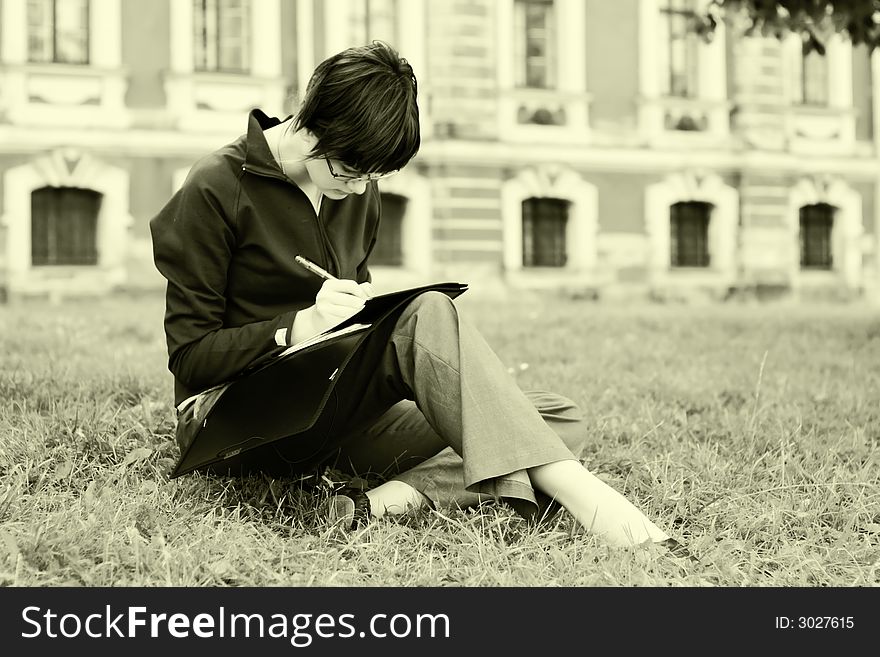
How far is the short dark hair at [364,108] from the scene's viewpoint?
2500 mm

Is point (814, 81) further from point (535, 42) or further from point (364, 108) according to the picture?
point (364, 108)

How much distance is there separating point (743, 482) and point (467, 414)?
129 cm

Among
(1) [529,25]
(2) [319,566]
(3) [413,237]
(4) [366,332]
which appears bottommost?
(2) [319,566]

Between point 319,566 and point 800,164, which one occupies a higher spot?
point 800,164

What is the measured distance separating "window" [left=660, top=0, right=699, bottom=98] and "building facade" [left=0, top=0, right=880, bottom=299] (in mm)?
30

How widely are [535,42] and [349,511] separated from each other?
11.3 meters

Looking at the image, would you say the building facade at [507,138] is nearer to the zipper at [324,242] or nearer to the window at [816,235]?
the window at [816,235]

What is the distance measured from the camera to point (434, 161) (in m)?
12.3

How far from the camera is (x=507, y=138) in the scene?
Answer: 1271 centimetres

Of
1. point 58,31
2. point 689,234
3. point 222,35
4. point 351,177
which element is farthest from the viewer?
point 689,234

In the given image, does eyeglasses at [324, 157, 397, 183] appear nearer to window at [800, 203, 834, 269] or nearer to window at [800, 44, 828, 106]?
window at [800, 203, 834, 269]

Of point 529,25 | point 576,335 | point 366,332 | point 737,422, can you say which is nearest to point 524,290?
point 529,25

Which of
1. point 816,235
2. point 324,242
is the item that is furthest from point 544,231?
point 324,242

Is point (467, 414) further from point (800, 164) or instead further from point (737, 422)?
point (800, 164)
